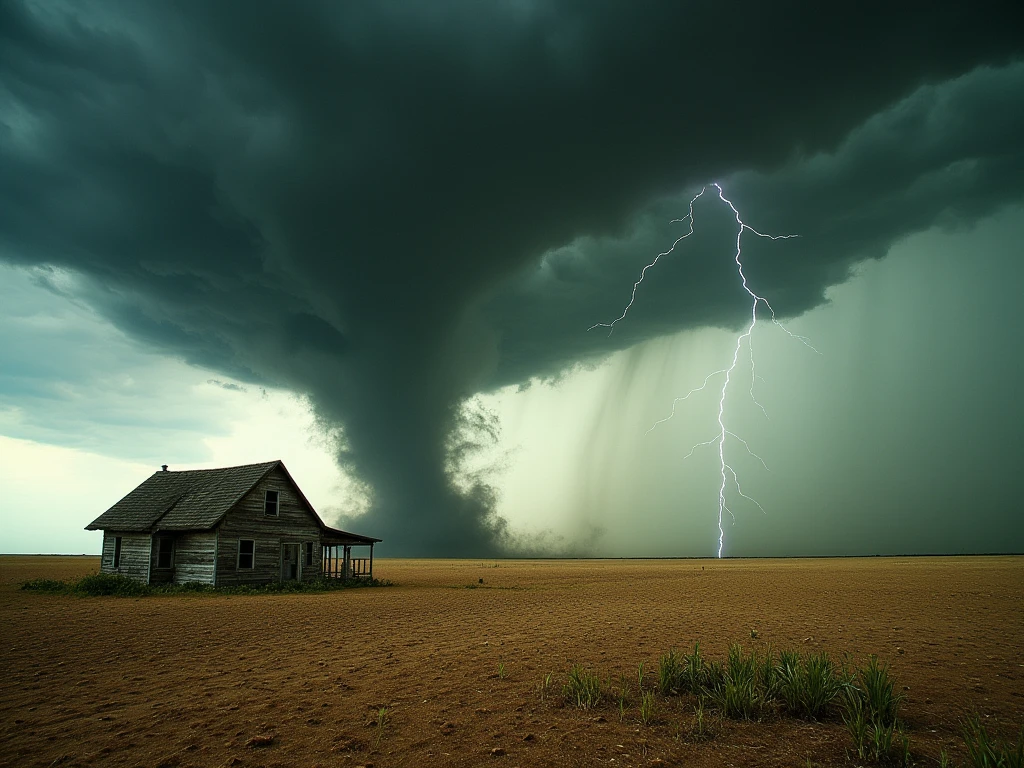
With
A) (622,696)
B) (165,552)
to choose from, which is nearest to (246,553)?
(165,552)

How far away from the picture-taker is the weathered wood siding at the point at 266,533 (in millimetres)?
31728

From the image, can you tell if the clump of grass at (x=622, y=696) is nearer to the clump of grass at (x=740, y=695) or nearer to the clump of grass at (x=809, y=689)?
the clump of grass at (x=740, y=695)

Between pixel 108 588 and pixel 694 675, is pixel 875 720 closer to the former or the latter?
pixel 694 675

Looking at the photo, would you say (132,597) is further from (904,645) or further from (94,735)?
(904,645)

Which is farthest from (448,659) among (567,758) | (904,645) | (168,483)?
(168,483)

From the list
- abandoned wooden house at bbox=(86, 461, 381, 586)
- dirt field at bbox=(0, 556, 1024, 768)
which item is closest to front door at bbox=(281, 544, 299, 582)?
abandoned wooden house at bbox=(86, 461, 381, 586)

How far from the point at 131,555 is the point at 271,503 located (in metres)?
9.03

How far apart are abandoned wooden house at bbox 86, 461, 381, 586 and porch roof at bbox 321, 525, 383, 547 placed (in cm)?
7

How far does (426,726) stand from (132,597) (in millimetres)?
27900

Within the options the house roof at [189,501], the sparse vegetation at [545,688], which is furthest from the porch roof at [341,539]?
the sparse vegetation at [545,688]

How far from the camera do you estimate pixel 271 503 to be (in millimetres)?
34750

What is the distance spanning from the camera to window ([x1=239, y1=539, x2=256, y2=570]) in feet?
A: 107

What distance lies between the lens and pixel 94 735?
8359 millimetres

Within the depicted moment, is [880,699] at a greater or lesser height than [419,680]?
greater
